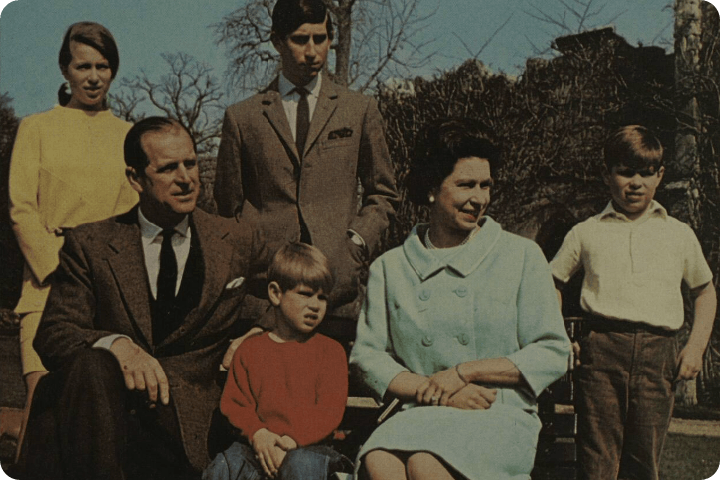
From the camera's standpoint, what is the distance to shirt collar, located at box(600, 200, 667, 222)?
4750mm

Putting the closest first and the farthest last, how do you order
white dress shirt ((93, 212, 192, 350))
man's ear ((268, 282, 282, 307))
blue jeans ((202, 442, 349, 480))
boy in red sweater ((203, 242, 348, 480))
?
blue jeans ((202, 442, 349, 480))
boy in red sweater ((203, 242, 348, 480))
man's ear ((268, 282, 282, 307))
white dress shirt ((93, 212, 192, 350))

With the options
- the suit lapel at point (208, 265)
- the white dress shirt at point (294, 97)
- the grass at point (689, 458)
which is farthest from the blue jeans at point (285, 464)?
the grass at point (689, 458)

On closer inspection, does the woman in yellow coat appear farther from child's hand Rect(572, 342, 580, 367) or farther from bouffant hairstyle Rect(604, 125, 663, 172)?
bouffant hairstyle Rect(604, 125, 663, 172)

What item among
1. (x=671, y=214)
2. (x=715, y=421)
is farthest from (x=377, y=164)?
(x=715, y=421)

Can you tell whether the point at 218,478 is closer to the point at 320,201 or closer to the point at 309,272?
the point at 309,272

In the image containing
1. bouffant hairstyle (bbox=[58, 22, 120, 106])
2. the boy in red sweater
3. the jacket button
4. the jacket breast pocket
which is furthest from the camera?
bouffant hairstyle (bbox=[58, 22, 120, 106])

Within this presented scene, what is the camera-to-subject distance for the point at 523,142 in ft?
19.1

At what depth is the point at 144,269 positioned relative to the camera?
425 cm

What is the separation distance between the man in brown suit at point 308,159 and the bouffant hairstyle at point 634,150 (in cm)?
116

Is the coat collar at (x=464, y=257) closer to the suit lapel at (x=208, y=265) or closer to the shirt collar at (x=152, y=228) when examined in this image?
the suit lapel at (x=208, y=265)

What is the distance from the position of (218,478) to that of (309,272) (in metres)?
0.98

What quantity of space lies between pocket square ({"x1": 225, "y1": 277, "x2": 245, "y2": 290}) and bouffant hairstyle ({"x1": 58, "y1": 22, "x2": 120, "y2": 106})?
1.45 meters

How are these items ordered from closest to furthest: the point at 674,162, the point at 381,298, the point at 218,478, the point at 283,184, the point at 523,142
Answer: the point at 218,478, the point at 381,298, the point at 283,184, the point at 674,162, the point at 523,142

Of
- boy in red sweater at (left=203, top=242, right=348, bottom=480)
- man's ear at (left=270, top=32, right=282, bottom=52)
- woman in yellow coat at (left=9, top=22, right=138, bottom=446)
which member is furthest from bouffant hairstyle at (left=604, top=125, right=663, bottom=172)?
woman in yellow coat at (left=9, top=22, right=138, bottom=446)
